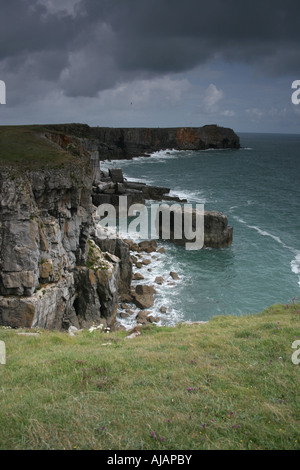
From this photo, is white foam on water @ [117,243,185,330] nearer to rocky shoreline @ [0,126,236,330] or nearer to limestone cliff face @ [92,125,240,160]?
rocky shoreline @ [0,126,236,330]

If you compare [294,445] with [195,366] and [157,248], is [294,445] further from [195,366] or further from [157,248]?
[157,248]

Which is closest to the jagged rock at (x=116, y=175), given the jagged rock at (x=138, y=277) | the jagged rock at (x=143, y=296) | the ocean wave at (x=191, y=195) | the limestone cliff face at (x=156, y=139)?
the ocean wave at (x=191, y=195)

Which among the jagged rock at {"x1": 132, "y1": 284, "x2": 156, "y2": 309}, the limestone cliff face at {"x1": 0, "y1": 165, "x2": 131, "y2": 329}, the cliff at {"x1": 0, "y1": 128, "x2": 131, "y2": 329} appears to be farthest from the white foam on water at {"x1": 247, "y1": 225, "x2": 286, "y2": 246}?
the cliff at {"x1": 0, "y1": 128, "x2": 131, "y2": 329}

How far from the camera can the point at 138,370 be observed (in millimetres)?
10148

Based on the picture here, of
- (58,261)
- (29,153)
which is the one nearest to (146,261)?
(58,261)

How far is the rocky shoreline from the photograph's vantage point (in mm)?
19312

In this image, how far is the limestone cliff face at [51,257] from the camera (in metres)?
19.3

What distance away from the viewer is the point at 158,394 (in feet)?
28.0

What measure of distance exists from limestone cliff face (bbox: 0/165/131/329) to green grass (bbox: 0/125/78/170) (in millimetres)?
801

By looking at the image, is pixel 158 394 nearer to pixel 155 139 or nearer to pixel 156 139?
pixel 155 139

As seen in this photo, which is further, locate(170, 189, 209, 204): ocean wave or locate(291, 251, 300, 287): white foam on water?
locate(170, 189, 209, 204): ocean wave

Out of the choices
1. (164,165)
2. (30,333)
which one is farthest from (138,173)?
(30,333)

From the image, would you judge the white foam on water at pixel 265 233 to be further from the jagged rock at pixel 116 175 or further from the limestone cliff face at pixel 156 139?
the limestone cliff face at pixel 156 139

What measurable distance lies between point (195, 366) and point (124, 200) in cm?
4980
